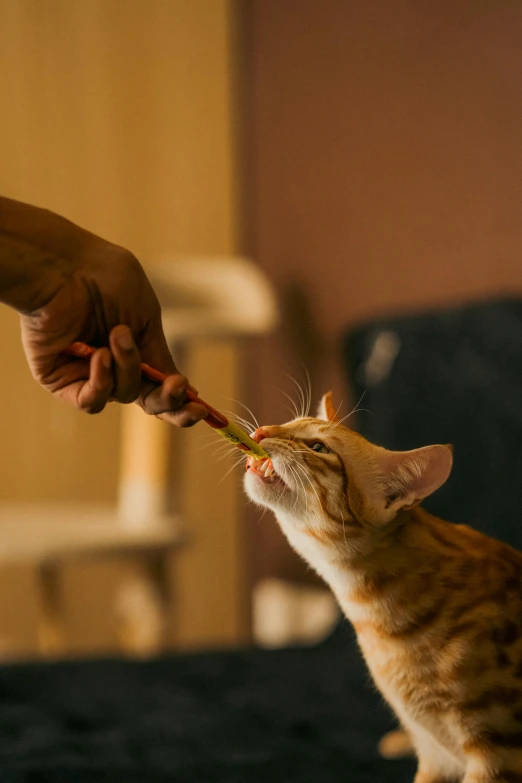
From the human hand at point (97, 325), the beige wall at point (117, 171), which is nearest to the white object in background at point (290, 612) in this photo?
Answer: the beige wall at point (117, 171)

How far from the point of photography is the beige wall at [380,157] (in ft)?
6.88

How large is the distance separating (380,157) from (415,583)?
182 centimetres

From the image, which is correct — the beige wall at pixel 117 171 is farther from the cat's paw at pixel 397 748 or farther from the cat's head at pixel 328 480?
the cat's head at pixel 328 480

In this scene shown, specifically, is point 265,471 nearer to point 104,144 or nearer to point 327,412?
point 327,412

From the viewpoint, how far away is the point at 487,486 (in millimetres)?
1748

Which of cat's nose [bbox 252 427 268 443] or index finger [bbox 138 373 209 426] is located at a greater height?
index finger [bbox 138 373 209 426]

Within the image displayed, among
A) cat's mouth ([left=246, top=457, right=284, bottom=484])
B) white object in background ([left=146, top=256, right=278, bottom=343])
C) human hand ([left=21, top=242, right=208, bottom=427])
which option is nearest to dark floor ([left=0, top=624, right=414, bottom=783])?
cat's mouth ([left=246, top=457, right=284, bottom=484])

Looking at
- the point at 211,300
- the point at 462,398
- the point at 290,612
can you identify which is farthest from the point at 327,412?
the point at 290,612

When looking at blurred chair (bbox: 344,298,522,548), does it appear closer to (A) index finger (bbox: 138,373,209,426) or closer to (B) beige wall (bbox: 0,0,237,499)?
(A) index finger (bbox: 138,373,209,426)

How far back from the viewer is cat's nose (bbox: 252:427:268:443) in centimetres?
89

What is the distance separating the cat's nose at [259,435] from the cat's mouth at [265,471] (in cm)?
2

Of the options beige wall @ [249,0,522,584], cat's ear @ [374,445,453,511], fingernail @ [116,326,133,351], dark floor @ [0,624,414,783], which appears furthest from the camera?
beige wall @ [249,0,522,584]

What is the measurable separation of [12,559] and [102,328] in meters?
1.40

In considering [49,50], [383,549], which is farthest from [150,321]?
[49,50]
